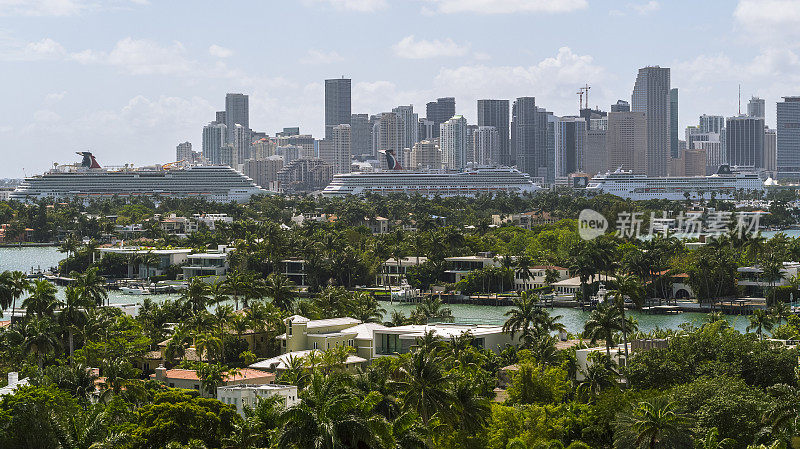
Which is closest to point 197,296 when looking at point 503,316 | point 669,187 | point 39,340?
point 39,340

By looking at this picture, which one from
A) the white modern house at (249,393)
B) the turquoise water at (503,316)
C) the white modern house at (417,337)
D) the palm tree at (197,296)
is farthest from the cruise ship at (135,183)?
the white modern house at (249,393)

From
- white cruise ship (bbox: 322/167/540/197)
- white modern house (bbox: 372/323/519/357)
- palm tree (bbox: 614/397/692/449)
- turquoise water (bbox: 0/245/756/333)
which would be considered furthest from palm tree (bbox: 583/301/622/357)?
white cruise ship (bbox: 322/167/540/197)

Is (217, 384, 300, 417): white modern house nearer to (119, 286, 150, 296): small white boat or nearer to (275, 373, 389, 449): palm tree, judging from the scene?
(275, 373, 389, 449): palm tree

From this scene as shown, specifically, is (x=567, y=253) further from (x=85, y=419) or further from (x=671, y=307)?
(x=85, y=419)

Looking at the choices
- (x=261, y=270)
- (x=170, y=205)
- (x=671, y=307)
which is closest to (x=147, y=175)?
(x=170, y=205)

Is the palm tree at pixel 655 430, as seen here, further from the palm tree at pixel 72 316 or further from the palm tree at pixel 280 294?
the palm tree at pixel 280 294

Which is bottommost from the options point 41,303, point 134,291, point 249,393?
point 134,291

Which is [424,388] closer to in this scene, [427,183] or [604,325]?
[604,325]
